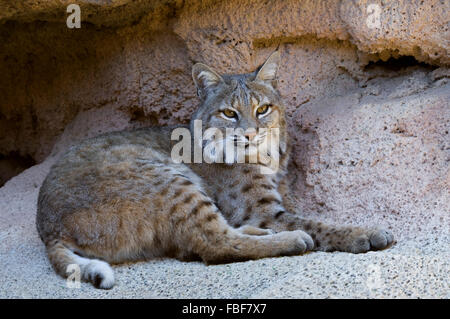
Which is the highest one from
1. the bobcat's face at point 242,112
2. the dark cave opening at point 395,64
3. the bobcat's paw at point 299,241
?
the dark cave opening at point 395,64

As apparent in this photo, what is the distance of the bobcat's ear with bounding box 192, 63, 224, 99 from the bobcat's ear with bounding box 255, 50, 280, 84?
28cm

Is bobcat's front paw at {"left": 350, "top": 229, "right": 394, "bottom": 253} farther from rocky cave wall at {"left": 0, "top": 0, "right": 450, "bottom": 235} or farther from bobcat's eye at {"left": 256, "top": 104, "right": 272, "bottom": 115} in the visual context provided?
bobcat's eye at {"left": 256, "top": 104, "right": 272, "bottom": 115}

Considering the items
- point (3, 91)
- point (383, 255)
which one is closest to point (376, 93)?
point (383, 255)

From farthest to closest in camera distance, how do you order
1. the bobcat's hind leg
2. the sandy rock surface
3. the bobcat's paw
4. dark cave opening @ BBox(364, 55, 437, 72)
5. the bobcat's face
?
dark cave opening @ BBox(364, 55, 437, 72), the bobcat's face, the bobcat's hind leg, the bobcat's paw, the sandy rock surface

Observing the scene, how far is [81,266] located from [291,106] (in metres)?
2.06

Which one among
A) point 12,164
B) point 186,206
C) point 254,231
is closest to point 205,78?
point 186,206

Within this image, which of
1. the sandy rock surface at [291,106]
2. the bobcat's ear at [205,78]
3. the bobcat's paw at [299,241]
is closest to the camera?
the sandy rock surface at [291,106]

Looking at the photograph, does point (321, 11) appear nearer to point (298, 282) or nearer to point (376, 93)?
point (376, 93)

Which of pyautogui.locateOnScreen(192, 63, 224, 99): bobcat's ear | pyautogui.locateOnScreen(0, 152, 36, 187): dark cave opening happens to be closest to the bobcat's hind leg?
pyautogui.locateOnScreen(192, 63, 224, 99): bobcat's ear

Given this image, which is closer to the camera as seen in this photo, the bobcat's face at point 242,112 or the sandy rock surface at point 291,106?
the sandy rock surface at point 291,106

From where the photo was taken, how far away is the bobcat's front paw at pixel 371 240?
313cm

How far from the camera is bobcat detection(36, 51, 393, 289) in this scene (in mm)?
3271

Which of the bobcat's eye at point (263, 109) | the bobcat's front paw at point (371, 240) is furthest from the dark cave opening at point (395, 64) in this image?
the bobcat's front paw at point (371, 240)

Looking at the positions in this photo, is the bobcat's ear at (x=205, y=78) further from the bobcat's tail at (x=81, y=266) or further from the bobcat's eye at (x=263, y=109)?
the bobcat's tail at (x=81, y=266)
